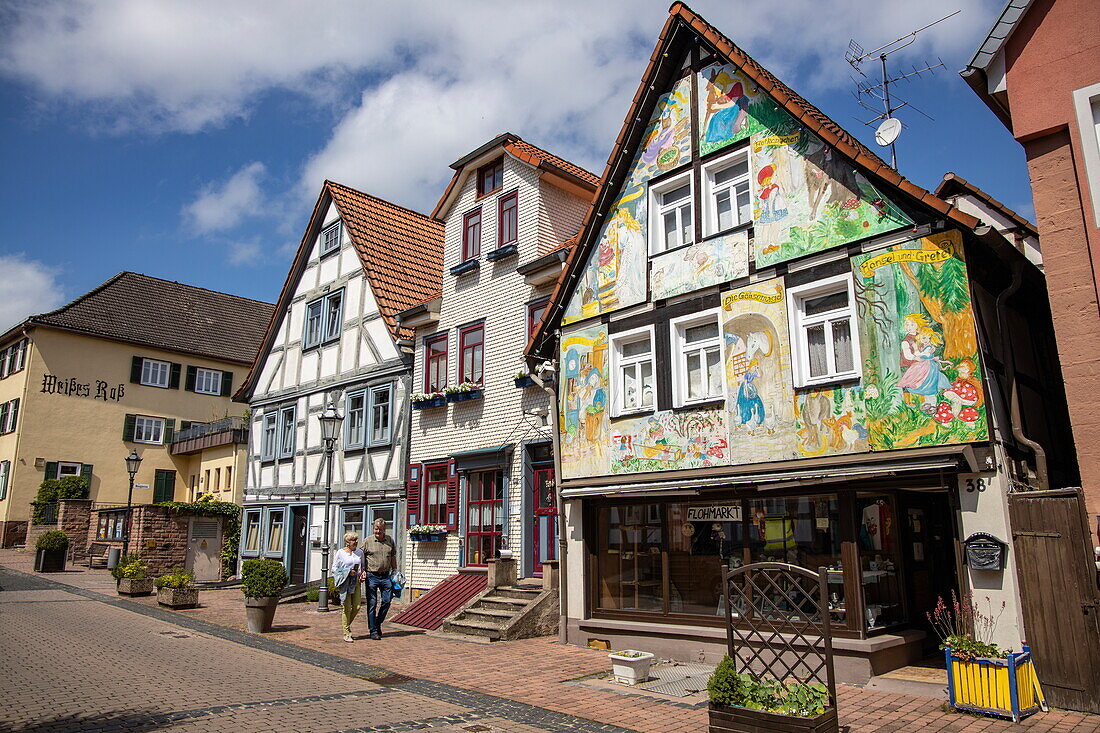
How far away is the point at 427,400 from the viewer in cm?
1906

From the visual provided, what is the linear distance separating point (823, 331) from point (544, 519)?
24.2 ft

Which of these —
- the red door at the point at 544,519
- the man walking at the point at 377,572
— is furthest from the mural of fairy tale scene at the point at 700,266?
the man walking at the point at 377,572

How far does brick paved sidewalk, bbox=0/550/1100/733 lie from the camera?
816 centimetres

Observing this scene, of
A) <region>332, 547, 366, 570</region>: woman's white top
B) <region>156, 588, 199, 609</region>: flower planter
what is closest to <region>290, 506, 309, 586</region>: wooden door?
<region>156, 588, 199, 609</region>: flower planter

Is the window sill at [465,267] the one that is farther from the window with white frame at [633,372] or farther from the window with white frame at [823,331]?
the window with white frame at [823,331]

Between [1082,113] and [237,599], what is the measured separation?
816 inches

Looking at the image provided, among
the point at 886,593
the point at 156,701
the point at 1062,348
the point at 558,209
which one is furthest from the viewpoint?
the point at 558,209

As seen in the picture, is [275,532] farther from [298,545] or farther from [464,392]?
[464,392]

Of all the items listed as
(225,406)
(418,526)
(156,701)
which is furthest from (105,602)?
(225,406)

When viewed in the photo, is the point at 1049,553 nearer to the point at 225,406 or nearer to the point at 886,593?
the point at 886,593

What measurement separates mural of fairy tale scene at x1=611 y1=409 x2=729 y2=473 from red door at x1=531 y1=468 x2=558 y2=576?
9.58 feet

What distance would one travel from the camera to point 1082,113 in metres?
10.0

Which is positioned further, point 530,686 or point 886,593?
point 886,593

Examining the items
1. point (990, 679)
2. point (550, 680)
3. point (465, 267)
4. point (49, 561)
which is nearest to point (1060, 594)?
point (990, 679)
